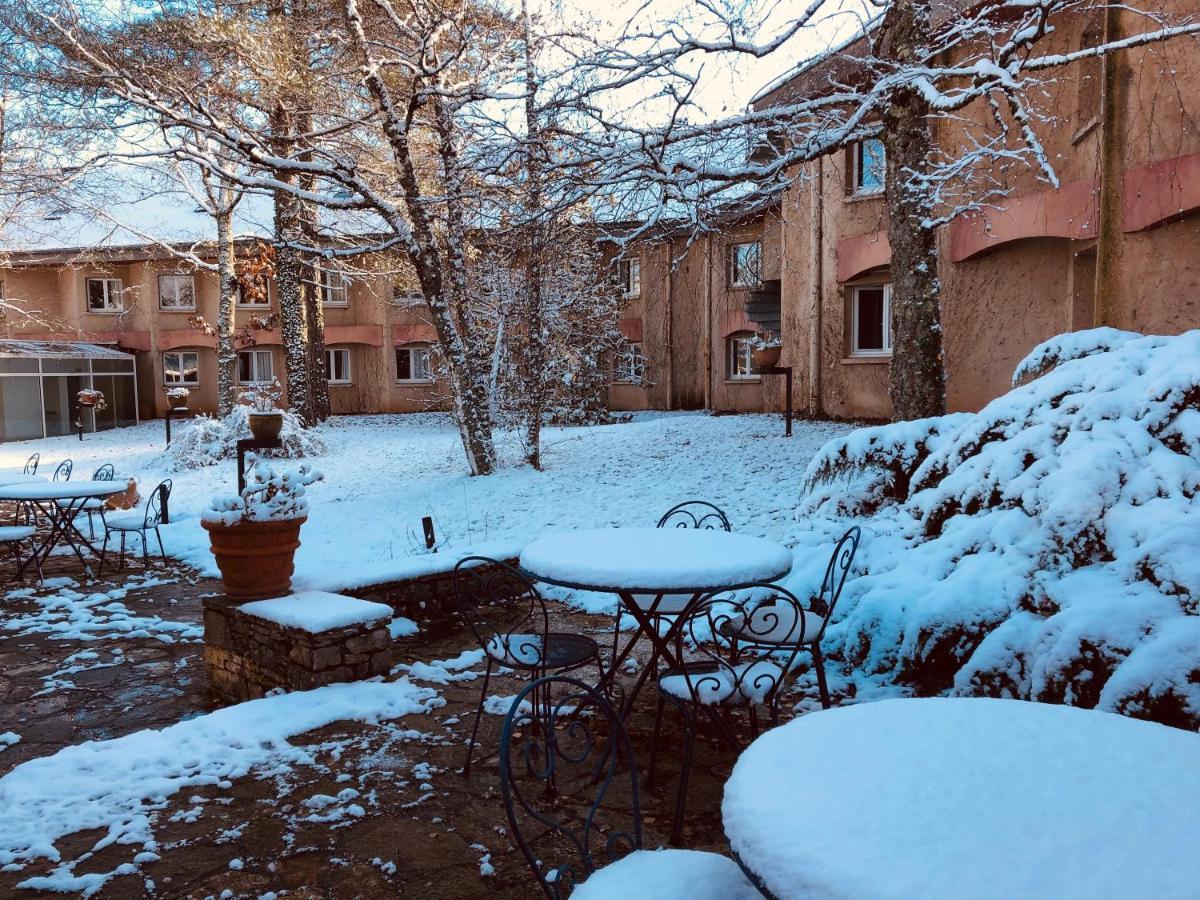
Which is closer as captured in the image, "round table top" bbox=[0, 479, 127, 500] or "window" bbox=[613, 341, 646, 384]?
"round table top" bbox=[0, 479, 127, 500]

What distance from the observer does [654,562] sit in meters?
3.09

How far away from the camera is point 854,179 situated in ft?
45.3

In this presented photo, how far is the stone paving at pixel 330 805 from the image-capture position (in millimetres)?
2514

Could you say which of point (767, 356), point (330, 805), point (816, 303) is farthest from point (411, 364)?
point (330, 805)

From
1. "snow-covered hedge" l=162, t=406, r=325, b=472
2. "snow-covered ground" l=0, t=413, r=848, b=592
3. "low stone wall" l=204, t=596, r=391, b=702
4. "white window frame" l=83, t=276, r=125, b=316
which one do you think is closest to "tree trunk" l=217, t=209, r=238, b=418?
"snow-covered hedge" l=162, t=406, r=325, b=472

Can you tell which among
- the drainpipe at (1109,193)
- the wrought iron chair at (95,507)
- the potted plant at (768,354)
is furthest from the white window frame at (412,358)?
the drainpipe at (1109,193)

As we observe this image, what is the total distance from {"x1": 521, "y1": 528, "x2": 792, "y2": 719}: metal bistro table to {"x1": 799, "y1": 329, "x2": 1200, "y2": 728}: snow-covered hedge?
105 centimetres

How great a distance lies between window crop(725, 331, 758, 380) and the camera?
1934 centimetres

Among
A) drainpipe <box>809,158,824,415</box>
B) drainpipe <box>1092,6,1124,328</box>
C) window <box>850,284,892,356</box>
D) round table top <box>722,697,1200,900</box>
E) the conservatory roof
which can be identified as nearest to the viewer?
round table top <box>722,697,1200,900</box>

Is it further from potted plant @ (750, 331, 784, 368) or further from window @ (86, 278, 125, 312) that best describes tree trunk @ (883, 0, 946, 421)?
window @ (86, 278, 125, 312)

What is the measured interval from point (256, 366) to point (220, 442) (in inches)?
499

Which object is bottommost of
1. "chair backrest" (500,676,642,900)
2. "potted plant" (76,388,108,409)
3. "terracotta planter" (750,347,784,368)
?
"chair backrest" (500,676,642,900)

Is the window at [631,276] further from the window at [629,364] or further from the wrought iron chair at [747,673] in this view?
the wrought iron chair at [747,673]

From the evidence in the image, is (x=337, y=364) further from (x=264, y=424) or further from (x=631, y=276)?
(x=264, y=424)
